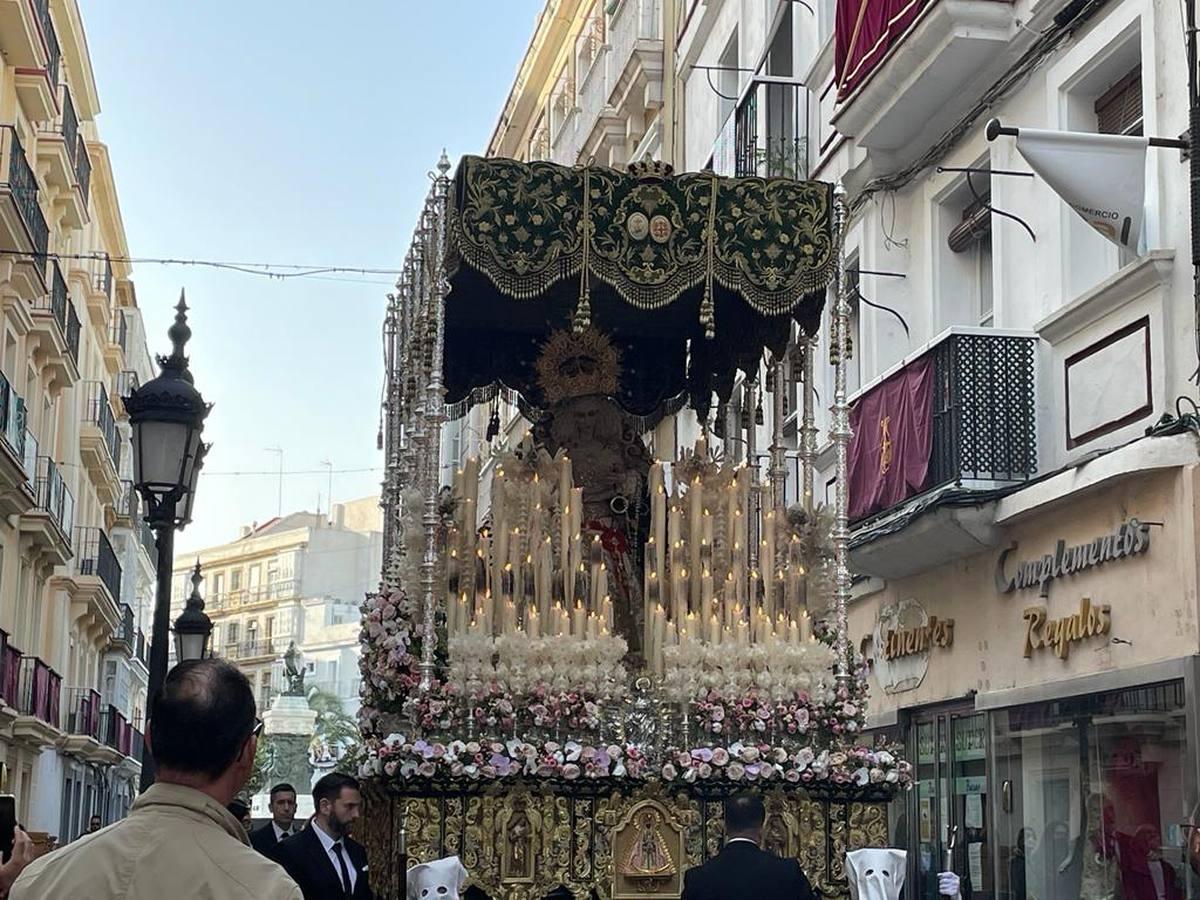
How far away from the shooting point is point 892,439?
13.6 metres

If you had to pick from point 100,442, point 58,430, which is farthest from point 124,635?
point 58,430

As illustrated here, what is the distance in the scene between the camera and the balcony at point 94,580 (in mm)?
36353

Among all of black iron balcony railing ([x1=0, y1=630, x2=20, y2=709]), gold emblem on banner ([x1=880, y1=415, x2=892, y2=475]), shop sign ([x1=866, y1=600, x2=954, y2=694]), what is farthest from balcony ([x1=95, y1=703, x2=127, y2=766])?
gold emblem on banner ([x1=880, y1=415, x2=892, y2=475])

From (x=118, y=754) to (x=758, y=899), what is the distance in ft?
129

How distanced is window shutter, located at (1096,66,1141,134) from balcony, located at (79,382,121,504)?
2850 centimetres

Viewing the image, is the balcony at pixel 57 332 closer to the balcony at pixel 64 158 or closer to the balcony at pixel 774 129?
the balcony at pixel 64 158

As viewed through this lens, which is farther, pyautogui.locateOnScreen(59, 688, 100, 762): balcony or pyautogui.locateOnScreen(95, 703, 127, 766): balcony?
pyautogui.locateOnScreen(95, 703, 127, 766): balcony

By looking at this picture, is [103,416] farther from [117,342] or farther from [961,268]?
[961,268]

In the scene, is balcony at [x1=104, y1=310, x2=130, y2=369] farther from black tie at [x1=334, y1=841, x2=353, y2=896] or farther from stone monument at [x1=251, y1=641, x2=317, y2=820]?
black tie at [x1=334, y1=841, x2=353, y2=896]

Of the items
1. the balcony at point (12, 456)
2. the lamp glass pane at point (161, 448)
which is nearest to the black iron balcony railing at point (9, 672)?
the balcony at point (12, 456)

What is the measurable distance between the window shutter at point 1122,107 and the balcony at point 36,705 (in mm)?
20468

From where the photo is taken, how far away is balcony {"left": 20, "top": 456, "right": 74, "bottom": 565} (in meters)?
28.4

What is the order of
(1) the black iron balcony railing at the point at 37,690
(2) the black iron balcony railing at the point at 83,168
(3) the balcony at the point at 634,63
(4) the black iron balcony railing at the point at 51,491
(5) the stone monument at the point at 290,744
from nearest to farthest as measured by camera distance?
(3) the balcony at the point at 634,63 → (1) the black iron balcony railing at the point at 37,690 → (4) the black iron balcony railing at the point at 51,491 → (2) the black iron balcony railing at the point at 83,168 → (5) the stone monument at the point at 290,744

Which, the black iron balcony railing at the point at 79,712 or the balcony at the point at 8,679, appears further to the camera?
the black iron balcony railing at the point at 79,712
